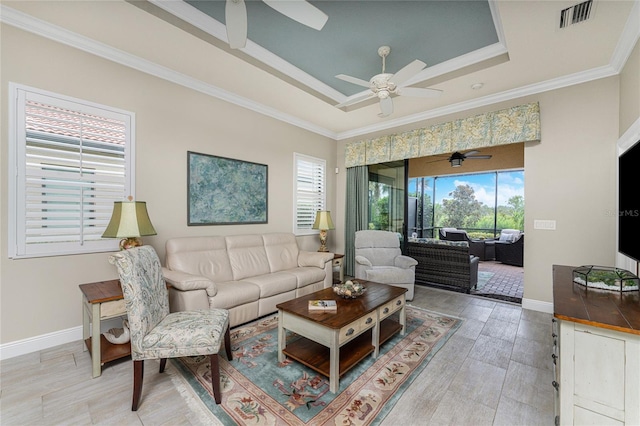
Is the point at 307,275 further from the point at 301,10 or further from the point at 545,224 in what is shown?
the point at 545,224

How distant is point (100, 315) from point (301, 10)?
263 centimetres

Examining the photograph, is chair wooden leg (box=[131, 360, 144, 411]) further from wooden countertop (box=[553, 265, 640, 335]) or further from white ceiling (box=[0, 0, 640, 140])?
white ceiling (box=[0, 0, 640, 140])

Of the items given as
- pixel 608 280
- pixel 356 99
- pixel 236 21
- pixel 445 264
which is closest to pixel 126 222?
pixel 236 21

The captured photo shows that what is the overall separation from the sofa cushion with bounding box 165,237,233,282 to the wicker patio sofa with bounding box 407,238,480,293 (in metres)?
3.29

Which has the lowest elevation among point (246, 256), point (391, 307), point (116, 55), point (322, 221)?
point (391, 307)

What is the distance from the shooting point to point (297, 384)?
1.94 m

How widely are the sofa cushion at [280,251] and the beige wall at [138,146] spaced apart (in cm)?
27

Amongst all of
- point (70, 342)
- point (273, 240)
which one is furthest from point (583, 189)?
point (70, 342)

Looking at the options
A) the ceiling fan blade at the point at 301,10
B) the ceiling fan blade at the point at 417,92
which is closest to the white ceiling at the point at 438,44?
the ceiling fan blade at the point at 417,92

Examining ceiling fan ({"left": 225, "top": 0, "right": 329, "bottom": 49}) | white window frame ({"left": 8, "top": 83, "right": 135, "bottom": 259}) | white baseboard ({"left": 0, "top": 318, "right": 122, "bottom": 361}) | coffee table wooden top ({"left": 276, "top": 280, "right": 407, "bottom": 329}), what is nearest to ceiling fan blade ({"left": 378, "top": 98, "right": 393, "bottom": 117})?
ceiling fan ({"left": 225, "top": 0, "right": 329, "bottom": 49})

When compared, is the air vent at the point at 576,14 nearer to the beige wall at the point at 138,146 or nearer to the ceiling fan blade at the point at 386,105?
the ceiling fan blade at the point at 386,105

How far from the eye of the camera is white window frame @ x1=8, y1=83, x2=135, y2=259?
2244 millimetres

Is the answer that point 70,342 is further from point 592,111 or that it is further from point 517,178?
point 517,178

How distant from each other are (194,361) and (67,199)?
1915mm
